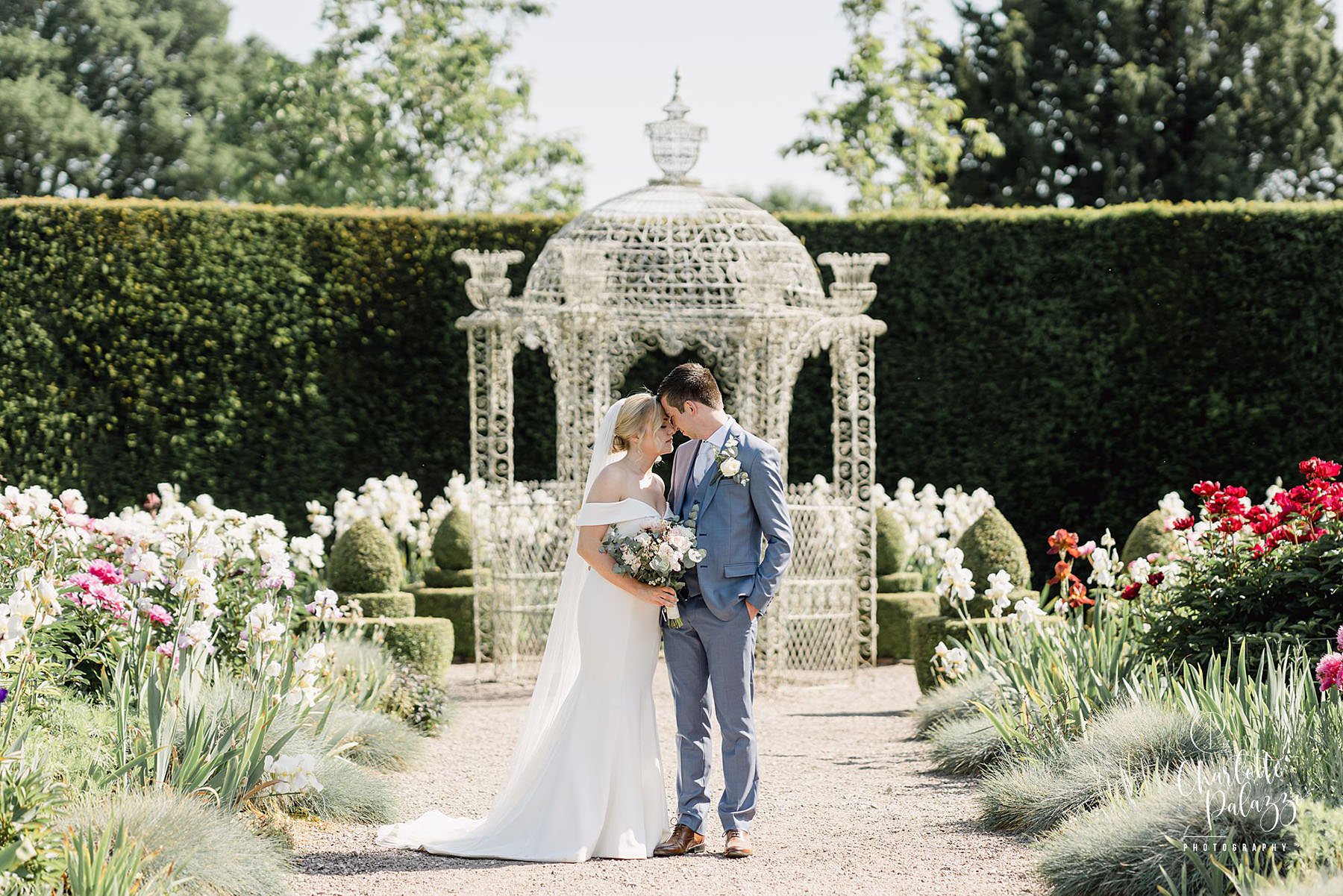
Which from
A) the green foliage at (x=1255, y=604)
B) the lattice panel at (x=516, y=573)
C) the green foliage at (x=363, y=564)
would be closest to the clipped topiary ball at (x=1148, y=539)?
the green foliage at (x=1255, y=604)

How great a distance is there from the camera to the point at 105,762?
4719 mm

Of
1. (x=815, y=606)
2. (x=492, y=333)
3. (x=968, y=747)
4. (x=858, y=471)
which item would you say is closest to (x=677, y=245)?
(x=492, y=333)

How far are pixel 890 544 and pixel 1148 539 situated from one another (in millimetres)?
2063

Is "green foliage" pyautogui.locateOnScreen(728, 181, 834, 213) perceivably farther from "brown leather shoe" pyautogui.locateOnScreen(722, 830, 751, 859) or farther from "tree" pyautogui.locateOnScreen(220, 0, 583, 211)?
"brown leather shoe" pyautogui.locateOnScreen(722, 830, 751, 859)

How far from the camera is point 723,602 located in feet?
16.0

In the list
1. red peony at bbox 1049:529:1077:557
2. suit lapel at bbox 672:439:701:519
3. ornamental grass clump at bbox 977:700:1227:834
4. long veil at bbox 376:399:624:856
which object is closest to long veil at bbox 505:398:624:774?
long veil at bbox 376:399:624:856

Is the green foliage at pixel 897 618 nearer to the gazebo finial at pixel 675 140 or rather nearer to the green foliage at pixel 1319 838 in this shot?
the gazebo finial at pixel 675 140

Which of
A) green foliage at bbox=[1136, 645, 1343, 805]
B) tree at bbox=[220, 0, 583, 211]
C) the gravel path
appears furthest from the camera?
tree at bbox=[220, 0, 583, 211]

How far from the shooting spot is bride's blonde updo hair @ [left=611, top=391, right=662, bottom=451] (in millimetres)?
5133

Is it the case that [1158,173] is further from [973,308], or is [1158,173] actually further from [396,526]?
[396,526]

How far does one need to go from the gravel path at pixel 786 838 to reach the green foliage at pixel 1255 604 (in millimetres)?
1162

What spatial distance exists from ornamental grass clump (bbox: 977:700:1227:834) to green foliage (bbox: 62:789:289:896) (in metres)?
2.63

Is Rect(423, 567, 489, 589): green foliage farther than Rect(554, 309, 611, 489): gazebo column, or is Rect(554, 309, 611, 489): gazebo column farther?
Rect(423, 567, 489, 589): green foliage

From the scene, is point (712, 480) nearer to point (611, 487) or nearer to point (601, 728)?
point (611, 487)
